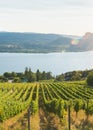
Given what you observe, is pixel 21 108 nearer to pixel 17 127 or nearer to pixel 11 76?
pixel 17 127

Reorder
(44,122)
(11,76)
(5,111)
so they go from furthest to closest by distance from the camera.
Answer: (11,76)
(44,122)
(5,111)

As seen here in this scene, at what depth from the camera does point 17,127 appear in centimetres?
1616

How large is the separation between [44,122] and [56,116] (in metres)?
1.60

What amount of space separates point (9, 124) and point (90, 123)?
4355 millimetres

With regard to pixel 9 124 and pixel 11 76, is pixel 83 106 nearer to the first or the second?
pixel 9 124

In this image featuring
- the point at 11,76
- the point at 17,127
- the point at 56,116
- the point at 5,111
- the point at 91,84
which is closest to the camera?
the point at 17,127

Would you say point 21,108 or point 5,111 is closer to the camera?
point 5,111

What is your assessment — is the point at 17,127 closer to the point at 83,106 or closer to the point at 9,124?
the point at 9,124

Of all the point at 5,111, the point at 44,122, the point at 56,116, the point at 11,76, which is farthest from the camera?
the point at 11,76

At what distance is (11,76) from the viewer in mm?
101562

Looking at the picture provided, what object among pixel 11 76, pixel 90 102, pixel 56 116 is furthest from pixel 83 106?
pixel 11 76

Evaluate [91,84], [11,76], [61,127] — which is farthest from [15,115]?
[11,76]

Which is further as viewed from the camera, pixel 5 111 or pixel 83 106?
pixel 83 106

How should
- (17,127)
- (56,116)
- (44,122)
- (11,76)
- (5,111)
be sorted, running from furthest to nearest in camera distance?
1. (11,76)
2. (56,116)
3. (44,122)
4. (5,111)
5. (17,127)
